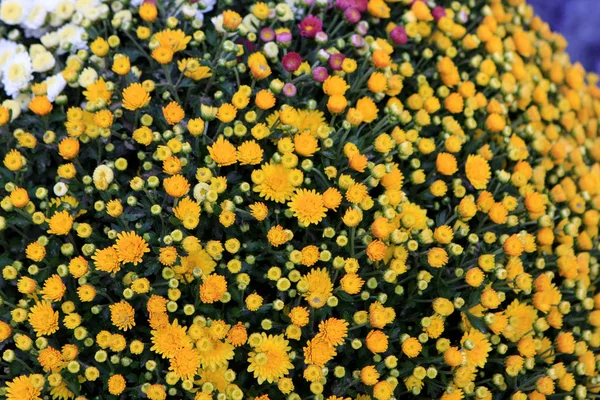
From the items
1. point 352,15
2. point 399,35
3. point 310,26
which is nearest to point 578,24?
point 399,35

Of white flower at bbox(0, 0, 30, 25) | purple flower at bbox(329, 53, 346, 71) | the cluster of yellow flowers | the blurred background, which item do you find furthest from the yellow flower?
the blurred background

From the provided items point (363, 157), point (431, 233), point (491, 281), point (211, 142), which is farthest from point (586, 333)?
point (211, 142)

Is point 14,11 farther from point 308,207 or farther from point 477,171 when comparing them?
point 477,171

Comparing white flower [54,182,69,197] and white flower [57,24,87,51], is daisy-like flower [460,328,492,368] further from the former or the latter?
white flower [57,24,87,51]

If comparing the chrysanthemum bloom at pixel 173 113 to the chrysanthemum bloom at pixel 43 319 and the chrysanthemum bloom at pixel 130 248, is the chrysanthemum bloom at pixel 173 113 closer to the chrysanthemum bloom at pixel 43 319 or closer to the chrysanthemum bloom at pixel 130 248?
the chrysanthemum bloom at pixel 130 248

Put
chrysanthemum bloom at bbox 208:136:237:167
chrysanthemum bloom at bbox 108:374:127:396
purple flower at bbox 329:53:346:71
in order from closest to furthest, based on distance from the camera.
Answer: chrysanthemum bloom at bbox 108:374:127:396 < chrysanthemum bloom at bbox 208:136:237:167 < purple flower at bbox 329:53:346:71

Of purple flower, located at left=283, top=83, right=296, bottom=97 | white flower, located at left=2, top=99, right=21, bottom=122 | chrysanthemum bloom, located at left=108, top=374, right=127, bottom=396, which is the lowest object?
chrysanthemum bloom, located at left=108, top=374, right=127, bottom=396
